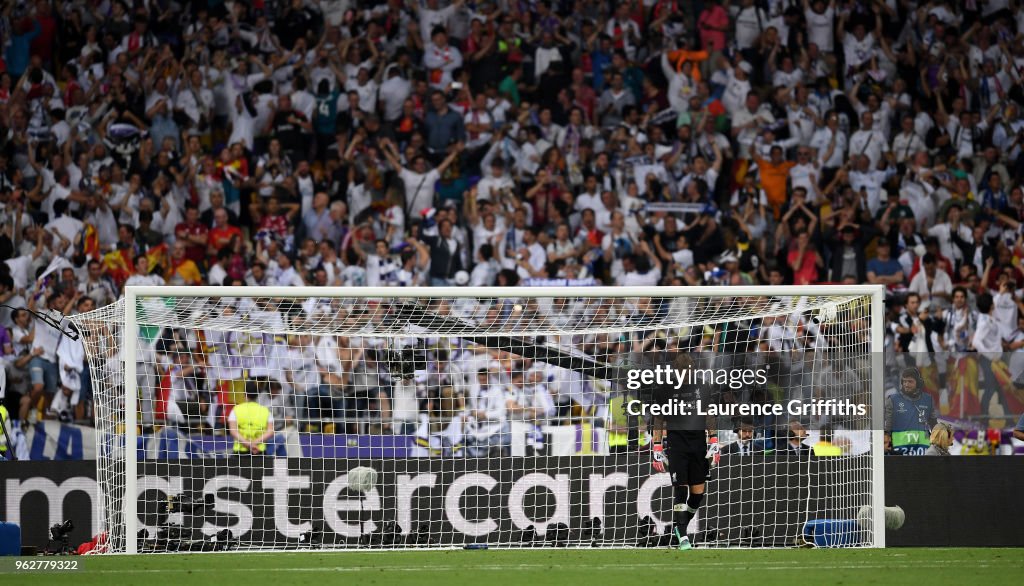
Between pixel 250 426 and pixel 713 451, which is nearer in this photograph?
pixel 713 451

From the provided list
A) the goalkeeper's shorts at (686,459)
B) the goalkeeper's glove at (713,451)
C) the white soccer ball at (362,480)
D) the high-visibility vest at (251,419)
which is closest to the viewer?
the goalkeeper's shorts at (686,459)

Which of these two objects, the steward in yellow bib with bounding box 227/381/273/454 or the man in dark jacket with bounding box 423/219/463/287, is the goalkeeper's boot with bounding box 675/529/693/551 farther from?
the man in dark jacket with bounding box 423/219/463/287

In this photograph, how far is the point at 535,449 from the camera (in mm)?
10492

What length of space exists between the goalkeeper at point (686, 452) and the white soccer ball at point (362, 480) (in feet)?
7.48

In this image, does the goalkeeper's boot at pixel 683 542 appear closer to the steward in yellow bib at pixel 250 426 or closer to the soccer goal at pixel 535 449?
the soccer goal at pixel 535 449

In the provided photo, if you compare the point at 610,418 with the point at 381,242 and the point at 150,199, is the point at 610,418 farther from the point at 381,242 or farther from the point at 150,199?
the point at 150,199

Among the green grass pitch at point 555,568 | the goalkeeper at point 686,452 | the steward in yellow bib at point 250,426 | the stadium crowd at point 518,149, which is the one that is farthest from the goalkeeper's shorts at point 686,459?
the stadium crowd at point 518,149

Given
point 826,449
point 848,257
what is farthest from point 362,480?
point 848,257

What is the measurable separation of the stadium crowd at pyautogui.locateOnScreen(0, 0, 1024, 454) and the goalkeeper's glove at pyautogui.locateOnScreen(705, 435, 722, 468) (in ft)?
14.8

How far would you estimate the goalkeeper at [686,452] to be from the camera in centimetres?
982

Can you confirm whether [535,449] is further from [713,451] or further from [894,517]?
[894,517]

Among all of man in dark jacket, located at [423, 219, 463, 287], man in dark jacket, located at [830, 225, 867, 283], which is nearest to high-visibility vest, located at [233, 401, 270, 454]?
man in dark jacket, located at [423, 219, 463, 287]

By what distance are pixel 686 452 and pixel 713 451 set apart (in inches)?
19.0

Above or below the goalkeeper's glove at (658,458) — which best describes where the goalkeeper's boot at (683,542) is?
below
